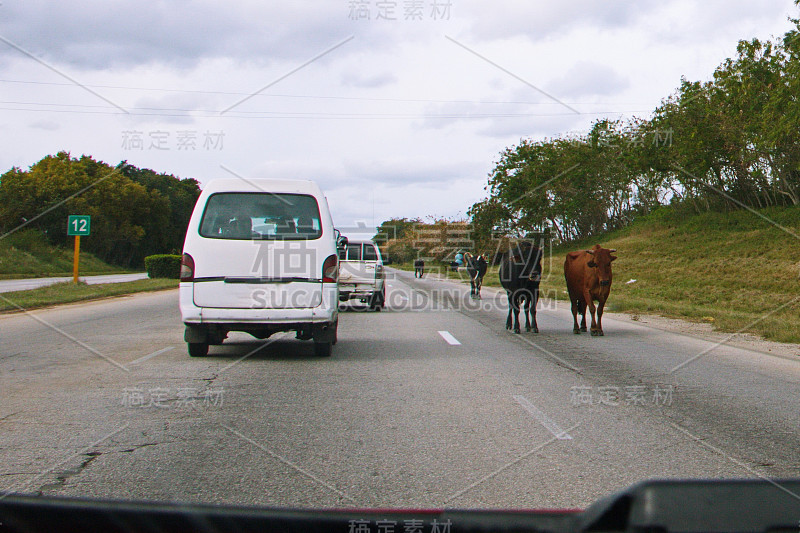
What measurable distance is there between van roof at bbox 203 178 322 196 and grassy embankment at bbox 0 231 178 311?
1182 centimetres

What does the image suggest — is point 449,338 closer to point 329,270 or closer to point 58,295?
point 329,270

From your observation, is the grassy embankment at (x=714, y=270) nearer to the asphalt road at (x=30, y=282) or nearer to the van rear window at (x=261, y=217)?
the van rear window at (x=261, y=217)

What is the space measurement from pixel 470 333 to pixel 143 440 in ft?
30.3

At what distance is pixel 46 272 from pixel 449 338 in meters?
42.3

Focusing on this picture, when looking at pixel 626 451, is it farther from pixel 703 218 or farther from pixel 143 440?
pixel 703 218

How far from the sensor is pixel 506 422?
20.1 feet

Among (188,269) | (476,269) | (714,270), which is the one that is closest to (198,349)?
(188,269)

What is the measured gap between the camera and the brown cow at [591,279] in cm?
1382

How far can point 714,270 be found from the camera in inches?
1389

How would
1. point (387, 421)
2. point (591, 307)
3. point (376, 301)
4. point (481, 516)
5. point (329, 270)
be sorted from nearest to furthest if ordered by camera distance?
point (481, 516) → point (387, 421) → point (329, 270) → point (591, 307) → point (376, 301)

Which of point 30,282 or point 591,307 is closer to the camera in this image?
point 591,307

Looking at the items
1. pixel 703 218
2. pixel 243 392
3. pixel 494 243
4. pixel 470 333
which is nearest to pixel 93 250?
pixel 494 243

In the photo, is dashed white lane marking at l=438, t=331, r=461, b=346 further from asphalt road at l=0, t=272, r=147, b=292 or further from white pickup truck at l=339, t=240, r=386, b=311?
asphalt road at l=0, t=272, r=147, b=292

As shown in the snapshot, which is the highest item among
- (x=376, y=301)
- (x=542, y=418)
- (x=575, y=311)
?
(x=575, y=311)
